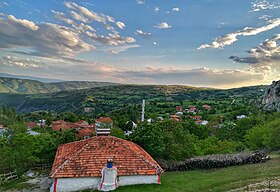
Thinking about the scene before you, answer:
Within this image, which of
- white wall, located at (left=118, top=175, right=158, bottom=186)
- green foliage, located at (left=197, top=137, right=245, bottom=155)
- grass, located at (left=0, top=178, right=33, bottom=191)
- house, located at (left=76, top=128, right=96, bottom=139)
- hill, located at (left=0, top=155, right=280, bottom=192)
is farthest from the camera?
house, located at (left=76, top=128, right=96, bottom=139)

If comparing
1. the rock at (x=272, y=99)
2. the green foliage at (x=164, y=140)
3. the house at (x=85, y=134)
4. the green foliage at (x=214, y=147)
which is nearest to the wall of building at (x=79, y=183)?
the green foliage at (x=164, y=140)

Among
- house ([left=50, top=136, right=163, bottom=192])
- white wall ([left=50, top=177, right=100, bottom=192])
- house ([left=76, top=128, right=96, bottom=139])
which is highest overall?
house ([left=50, top=136, right=163, bottom=192])

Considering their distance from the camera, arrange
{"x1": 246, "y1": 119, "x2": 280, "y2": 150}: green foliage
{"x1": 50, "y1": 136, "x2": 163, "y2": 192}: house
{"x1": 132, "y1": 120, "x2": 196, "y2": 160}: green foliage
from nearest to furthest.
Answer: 1. {"x1": 50, "y1": 136, "x2": 163, "y2": 192}: house
2. {"x1": 132, "y1": 120, "x2": 196, "y2": 160}: green foliage
3. {"x1": 246, "y1": 119, "x2": 280, "y2": 150}: green foliage

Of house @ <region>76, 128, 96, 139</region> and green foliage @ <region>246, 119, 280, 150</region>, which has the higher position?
green foliage @ <region>246, 119, 280, 150</region>

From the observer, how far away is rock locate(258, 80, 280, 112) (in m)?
95.8

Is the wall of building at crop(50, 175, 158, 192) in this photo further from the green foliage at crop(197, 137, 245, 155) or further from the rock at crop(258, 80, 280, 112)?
the rock at crop(258, 80, 280, 112)

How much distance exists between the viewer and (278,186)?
623 inches

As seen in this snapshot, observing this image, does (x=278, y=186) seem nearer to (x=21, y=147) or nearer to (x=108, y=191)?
(x=108, y=191)

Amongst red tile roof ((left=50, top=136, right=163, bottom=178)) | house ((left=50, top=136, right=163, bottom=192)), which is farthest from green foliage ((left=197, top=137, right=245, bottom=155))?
house ((left=50, top=136, right=163, bottom=192))

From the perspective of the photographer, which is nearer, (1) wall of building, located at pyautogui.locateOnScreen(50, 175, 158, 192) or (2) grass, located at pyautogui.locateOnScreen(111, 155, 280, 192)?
(2) grass, located at pyautogui.locateOnScreen(111, 155, 280, 192)

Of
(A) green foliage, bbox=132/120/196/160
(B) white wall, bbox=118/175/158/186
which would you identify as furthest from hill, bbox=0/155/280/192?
(A) green foliage, bbox=132/120/196/160

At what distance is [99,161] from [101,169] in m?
0.95

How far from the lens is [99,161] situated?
72.9ft

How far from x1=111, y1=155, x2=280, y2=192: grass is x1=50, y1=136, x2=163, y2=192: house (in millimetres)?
853
